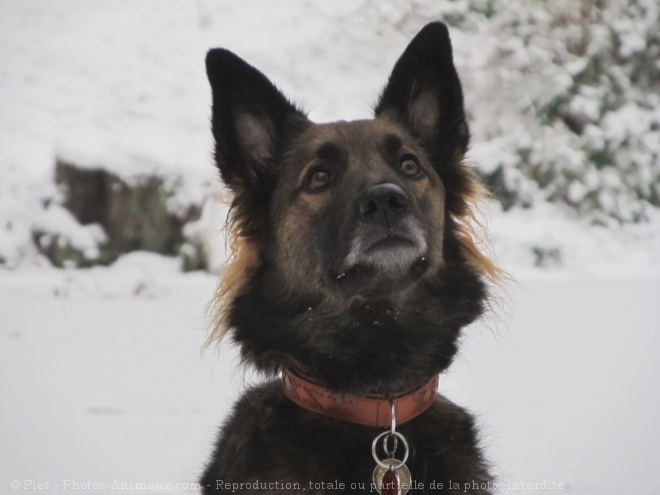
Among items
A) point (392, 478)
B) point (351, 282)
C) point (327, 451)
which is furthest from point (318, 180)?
point (392, 478)

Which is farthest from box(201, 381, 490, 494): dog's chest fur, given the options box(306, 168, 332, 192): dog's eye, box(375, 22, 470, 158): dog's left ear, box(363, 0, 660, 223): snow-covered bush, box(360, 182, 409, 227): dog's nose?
box(363, 0, 660, 223): snow-covered bush

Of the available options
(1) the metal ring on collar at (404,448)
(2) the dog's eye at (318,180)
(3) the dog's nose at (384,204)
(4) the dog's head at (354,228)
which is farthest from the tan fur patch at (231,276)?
(1) the metal ring on collar at (404,448)

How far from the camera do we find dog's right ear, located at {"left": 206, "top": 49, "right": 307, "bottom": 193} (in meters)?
2.96

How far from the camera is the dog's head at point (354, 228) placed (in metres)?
Answer: 2.73

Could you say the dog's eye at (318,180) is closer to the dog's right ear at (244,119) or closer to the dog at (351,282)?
the dog at (351,282)

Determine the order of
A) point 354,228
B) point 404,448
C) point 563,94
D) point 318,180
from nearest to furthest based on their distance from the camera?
point 404,448 < point 354,228 < point 318,180 < point 563,94

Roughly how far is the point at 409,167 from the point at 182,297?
198 inches

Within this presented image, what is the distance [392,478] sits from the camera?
2416 mm

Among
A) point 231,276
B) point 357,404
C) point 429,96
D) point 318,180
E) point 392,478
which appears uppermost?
point 429,96

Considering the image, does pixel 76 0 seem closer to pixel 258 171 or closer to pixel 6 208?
pixel 6 208

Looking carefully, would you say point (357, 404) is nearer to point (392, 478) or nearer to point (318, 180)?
point (392, 478)

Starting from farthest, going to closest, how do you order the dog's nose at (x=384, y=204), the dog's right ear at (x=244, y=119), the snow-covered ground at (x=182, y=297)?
1. the snow-covered ground at (x=182, y=297)
2. the dog's right ear at (x=244, y=119)
3. the dog's nose at (x=384, y=204)

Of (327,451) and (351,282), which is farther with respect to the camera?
(351,282)

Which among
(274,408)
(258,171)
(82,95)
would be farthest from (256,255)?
(82,95)
